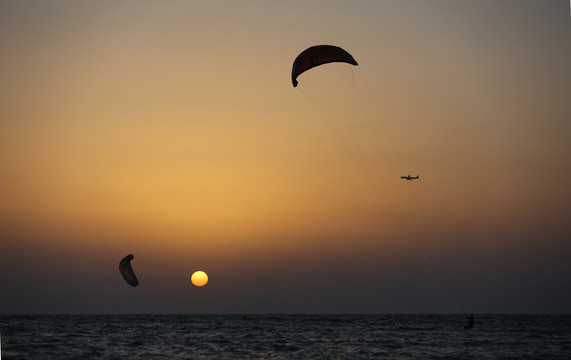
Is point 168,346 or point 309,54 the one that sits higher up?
point 309,54

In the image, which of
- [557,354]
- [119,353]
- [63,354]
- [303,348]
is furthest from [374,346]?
[63,354]

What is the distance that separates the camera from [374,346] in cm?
4506

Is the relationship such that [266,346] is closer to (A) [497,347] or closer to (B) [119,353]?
(B) [119,353]

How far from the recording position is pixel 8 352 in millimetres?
35688

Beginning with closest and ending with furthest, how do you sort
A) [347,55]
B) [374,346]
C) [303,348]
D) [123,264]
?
1. [347,55]
2. [303,348]
3. [374,346]
4. [123,264]

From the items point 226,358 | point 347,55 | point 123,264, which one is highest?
point 347,55

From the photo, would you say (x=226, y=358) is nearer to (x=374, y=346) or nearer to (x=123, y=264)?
(x=374, y=346)

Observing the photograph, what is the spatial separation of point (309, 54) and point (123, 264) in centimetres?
3457

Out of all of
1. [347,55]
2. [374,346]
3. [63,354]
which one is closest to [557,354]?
[374,346]

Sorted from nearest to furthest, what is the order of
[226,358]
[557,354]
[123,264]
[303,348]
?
[226,358] < [557,354] < [303,348] < [123,264]

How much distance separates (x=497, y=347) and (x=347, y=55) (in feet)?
83.6

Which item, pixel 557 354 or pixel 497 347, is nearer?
pixel 557 354

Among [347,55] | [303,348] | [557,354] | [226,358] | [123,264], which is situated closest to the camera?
[347,55]

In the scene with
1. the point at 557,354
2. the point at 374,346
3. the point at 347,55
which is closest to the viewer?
the point at 347,55
